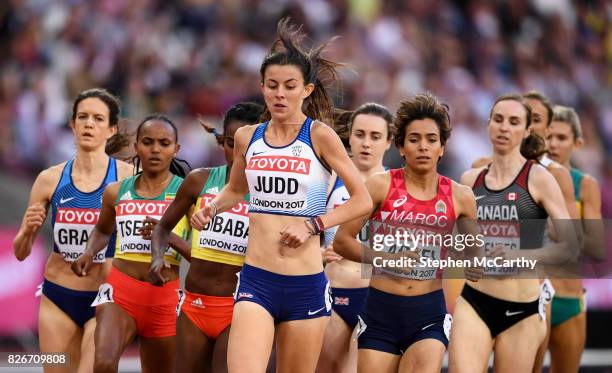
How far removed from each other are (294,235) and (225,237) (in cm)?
155

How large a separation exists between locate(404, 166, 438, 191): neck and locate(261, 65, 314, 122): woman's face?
1103 mm

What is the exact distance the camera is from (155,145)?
8.03m

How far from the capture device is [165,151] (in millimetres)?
8062

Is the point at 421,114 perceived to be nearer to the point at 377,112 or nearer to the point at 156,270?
the point at 377,112

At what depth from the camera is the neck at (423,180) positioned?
719 cm

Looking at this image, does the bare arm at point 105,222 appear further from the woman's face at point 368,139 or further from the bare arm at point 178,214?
the woman's face at point 368,139

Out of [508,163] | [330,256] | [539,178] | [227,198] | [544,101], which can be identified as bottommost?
[330,256]

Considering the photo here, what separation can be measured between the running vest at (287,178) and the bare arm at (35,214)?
2.26 meters

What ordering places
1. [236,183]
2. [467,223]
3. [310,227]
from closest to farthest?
1. [310,227]
2. [236,183]
3. [467,223]

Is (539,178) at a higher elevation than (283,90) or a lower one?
lower

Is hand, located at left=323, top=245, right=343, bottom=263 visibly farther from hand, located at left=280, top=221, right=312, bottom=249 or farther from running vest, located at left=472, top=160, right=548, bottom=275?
hand, located at left=280, top=221, right=312, bottom=249

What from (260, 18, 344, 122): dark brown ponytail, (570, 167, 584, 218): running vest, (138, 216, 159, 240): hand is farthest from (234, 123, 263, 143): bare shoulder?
(570, 167, 584, 218): running vest

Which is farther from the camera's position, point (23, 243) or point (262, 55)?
point (262, 55)

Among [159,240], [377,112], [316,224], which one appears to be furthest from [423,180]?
[159,240]
